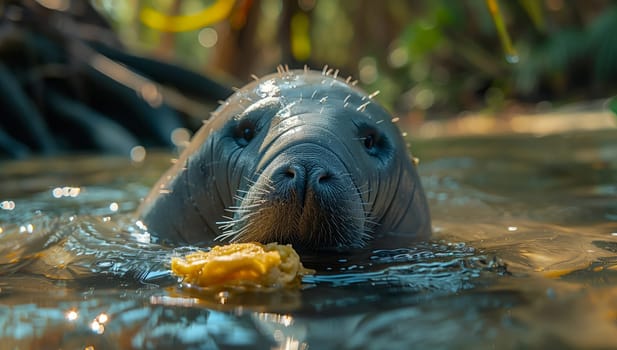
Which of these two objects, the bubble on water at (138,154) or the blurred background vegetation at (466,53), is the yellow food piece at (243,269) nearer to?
the bubble on water at (138,154)

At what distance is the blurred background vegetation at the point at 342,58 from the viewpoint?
429 inches

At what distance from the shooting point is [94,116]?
11047mm

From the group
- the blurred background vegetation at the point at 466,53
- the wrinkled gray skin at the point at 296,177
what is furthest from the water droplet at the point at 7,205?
the blurred background vegetation at the point at 466,53

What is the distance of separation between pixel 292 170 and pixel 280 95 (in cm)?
89

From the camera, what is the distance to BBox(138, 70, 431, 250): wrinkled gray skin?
3055 mm

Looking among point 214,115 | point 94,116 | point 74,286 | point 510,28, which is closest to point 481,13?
point 510,28

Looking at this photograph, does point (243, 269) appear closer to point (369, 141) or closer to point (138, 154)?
point (369, 141)

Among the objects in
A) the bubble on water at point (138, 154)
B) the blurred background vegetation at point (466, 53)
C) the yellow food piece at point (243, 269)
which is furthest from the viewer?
the blurred background vegetation at point (466, 53)

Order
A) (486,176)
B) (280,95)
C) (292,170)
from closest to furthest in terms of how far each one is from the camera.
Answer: (292,170)
(280,95)
(486,176)

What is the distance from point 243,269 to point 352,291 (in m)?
0.40

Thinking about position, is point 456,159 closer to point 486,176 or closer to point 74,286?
point 486,176

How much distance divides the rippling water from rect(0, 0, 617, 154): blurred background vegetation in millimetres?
1071

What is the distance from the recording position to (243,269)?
2635 millimetres

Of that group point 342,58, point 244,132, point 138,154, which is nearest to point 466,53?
point 138,154
